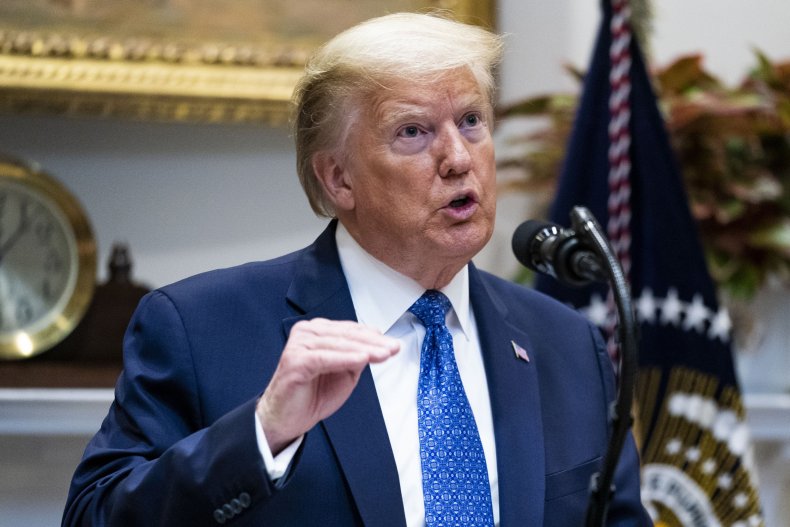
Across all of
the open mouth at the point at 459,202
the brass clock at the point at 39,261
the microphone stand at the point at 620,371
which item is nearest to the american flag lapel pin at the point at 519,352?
the open mouth at the point at 459,202

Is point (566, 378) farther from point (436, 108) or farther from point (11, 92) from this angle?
point (11, 92)

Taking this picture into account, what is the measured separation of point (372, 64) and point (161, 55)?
1.52 metres

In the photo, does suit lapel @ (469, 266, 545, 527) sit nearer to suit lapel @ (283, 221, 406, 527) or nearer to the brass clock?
suit lapel @ (283, 221, 406, 527)

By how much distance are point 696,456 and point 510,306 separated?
1.39m

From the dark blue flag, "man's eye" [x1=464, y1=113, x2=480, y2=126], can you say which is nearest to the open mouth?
"man's eye" [x1=464, y1=113, x2=480, y2=126]

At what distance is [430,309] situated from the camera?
202 centimetres

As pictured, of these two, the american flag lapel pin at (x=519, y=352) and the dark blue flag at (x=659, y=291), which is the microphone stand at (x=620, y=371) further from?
the dark blue flag at (x=659, y=291)

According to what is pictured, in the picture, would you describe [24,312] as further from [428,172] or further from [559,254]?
[559,254]

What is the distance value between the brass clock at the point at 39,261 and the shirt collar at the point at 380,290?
1.34 m

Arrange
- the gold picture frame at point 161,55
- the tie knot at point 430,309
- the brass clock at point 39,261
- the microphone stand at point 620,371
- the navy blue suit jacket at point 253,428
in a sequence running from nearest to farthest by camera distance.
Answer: the microphone stand at point 620,371 < the navy blue suit jacket at point 253,428 < the tie knot at point 430,309 < the brass clock at point 39,261 < the gold picture frame at point 161,55

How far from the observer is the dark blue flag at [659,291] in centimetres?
330

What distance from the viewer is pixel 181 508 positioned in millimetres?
1651

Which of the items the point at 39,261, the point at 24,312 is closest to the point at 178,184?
the point at 39,261

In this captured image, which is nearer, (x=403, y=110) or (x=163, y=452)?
(x=163, y=452)
